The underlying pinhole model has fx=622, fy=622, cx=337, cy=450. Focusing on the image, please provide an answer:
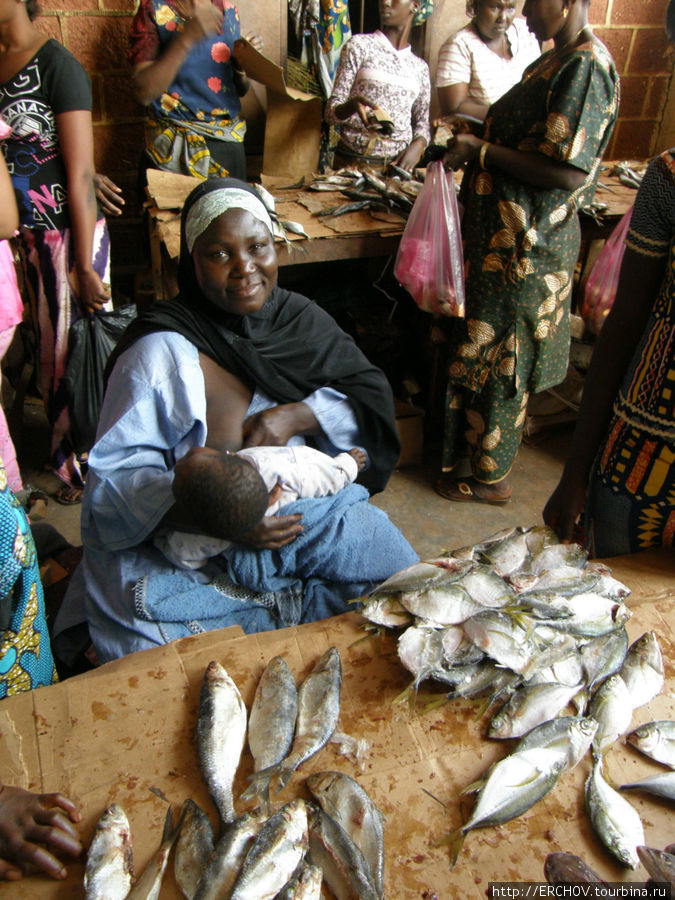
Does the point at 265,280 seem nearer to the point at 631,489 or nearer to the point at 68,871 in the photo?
the point at 631,489

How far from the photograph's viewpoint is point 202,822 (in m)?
1.04

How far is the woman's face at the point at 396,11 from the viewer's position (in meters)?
4.34

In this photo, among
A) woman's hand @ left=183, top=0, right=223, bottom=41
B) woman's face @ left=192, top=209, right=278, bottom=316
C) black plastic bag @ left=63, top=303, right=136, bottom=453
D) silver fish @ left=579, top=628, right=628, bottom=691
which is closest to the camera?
silver fish @ left=579, top=628, right=628, bottom=691

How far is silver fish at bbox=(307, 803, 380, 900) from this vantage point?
3.12 ft

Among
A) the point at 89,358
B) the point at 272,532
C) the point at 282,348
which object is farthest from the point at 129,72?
the point at 272,532

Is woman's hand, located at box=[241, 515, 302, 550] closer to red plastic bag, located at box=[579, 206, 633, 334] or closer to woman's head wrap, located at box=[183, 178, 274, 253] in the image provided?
woman's head wrap, located at box=[183, 178, 274, 253]

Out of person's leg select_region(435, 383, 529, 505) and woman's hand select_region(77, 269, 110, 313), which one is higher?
woman's hand select_region(77, 269, 110, 313)

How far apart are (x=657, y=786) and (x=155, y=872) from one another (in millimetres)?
861

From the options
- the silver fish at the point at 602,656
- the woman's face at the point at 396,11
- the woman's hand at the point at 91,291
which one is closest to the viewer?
the silver fish at the point at 602,656

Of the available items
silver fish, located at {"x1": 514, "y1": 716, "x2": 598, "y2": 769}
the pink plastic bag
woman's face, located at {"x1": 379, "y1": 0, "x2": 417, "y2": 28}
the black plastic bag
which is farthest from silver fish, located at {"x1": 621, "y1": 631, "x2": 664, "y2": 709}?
woman's face, located at {"x1": 379, "y1": 0, "x2": 417, "y2": 28}

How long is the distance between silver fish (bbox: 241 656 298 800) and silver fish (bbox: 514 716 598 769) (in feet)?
1.41

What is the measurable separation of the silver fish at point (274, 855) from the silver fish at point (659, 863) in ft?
1.72

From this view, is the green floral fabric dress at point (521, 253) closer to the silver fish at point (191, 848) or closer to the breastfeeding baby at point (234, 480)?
the breastfeeding baby at point (234, 480)

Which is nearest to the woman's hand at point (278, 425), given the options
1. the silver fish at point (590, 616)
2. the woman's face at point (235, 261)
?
the woman's face at point (235, 261)
